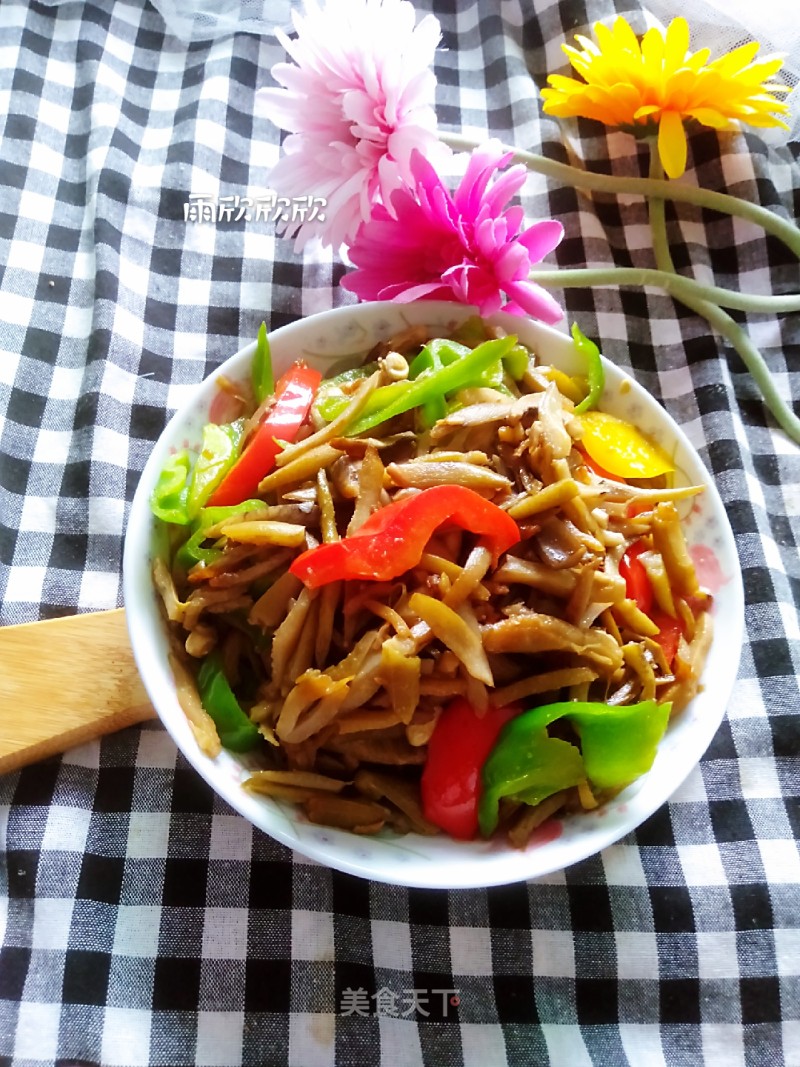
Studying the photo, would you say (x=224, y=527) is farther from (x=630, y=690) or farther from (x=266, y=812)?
(x=630, y=690)

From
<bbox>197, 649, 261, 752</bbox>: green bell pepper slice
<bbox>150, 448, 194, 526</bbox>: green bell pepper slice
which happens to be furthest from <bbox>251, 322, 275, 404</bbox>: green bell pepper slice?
<bbox>197, 649, 261, 752</bbox>: green bell pepper slice

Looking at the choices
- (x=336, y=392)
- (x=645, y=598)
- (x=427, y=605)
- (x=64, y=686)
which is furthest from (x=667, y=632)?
(x=64, y=686)

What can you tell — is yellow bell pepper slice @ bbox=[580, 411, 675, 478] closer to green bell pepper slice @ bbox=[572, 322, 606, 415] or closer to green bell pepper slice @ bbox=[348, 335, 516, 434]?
green bell pepper slice @ bbox=[572, 322, 606, 415]

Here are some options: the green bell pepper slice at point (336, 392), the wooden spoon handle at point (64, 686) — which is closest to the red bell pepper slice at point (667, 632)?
the green bell pepper slice at point (336, 392)

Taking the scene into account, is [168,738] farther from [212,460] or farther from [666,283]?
[666,283]

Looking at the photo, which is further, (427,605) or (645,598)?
(645,598)

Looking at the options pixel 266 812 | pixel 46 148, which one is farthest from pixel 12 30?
pixel 266 812

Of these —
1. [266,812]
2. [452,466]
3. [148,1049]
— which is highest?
[452,466]
